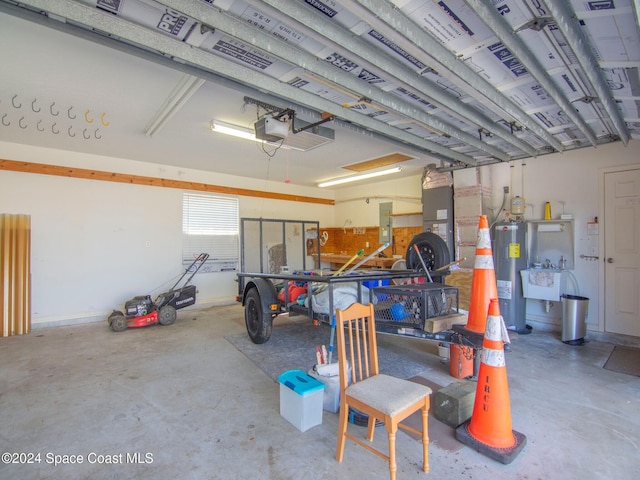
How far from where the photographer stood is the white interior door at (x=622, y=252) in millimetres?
4211

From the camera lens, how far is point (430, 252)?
3.83 m

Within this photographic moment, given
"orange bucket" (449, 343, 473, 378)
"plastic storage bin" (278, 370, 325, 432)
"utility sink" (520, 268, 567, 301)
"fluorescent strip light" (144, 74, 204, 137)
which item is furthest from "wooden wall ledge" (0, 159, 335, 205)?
"orange bucket" (449, 343, 473, 378)

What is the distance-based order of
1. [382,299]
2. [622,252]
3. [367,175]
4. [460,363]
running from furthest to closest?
1. [367,175]
2. [622,252]
3. [460,363]
4. [382,299]

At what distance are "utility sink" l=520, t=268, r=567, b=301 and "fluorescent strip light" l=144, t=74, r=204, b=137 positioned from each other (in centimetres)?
502

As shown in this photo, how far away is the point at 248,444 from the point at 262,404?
541mm

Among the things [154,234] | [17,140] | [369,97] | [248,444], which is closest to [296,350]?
[248,444]

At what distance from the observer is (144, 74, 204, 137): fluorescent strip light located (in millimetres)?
→ 2950

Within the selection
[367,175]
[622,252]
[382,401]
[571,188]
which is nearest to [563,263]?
[622,252]

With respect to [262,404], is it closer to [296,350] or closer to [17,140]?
[296,350]

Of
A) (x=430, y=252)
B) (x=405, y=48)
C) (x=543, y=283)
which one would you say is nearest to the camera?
(x=405, y=48)

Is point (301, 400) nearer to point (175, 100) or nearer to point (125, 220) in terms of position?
point (175, 100)

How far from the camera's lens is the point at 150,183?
246 inches

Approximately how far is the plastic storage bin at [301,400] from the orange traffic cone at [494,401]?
1.06m

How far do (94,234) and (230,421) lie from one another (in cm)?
492
